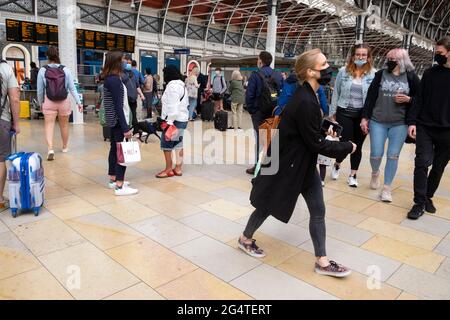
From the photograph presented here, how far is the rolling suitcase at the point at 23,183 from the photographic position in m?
3.55

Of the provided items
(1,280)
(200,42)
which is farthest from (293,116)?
(200,42)

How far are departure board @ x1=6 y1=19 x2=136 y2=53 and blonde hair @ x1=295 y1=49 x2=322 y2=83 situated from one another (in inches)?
509

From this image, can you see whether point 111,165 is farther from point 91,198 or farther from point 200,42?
point 200,42

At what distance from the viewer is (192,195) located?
454cm

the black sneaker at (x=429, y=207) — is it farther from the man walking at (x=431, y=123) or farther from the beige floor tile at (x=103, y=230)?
the beige floor tile at (x=103, y=230)

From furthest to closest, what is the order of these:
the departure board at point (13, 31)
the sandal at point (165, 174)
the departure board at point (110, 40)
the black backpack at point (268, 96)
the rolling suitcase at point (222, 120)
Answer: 1. the departure board at point (110, 40)
2. the departure board at point (13, 31)
3. the rolling suitcase at point (222, 120)
4. the sandal at point (165, 174)
5. the black backpack at point (268, 96)

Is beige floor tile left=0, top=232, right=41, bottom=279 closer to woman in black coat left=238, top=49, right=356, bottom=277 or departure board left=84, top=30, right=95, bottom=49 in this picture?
woman in black coat left=238, top=49, right=356, bottom=277

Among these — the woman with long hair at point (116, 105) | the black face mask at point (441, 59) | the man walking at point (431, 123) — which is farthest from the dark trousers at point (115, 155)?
the black face mask at point (441, 59)

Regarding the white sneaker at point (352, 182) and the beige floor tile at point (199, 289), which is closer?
the beige floor tile at point (199, 289)

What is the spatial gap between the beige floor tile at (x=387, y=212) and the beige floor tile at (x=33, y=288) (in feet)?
10.2

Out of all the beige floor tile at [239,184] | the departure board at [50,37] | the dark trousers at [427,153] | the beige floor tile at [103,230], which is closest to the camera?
the beige floor tile at [103,230]

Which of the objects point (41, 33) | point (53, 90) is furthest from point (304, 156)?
point (41, 33)

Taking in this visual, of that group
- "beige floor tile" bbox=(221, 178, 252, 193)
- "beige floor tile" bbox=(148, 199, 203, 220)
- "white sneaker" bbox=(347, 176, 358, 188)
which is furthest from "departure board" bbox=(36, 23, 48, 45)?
"white sneaker" bbox=(347, 176, 358, 188)

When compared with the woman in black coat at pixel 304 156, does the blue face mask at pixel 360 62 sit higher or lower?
higher
